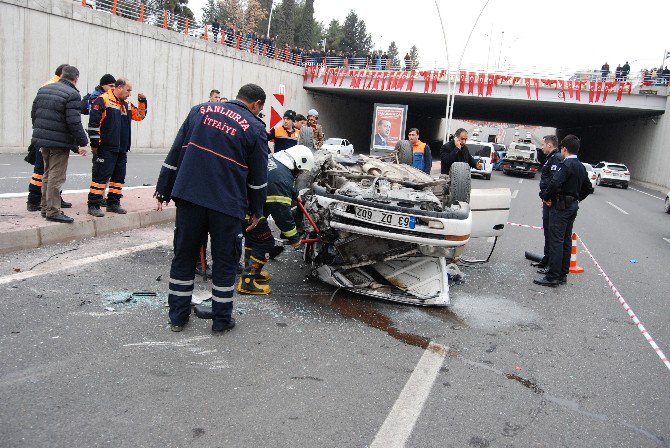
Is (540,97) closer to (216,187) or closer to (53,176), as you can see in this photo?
(53,176)

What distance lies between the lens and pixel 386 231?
490 centimetres

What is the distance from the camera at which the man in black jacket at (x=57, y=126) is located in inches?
232

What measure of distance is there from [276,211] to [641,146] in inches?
1426

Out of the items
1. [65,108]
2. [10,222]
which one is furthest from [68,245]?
[65,108]

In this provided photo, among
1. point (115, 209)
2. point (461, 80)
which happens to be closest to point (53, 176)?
point (115, 209)

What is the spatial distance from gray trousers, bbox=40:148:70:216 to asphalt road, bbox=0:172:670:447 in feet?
1.99

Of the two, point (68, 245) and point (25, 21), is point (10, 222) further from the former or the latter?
point (25, 21)

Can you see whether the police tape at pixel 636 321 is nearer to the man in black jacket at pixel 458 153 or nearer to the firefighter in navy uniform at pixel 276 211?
the man in black jacket at pixel 458 153

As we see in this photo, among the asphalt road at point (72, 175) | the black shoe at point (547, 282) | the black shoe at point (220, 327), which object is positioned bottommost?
the black shoe at point (547, 282)

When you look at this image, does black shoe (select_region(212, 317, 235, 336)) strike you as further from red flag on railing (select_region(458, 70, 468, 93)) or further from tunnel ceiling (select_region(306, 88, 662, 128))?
tunnel ceiling (select_region(306, 88, 662, 128))

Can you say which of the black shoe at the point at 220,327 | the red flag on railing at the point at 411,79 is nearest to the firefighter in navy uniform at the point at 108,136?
the black shoe at the point at 220,327

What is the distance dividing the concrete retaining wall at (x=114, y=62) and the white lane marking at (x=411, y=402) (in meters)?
17.9

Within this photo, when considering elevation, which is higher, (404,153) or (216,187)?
(404,153)

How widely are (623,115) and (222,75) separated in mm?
26659
